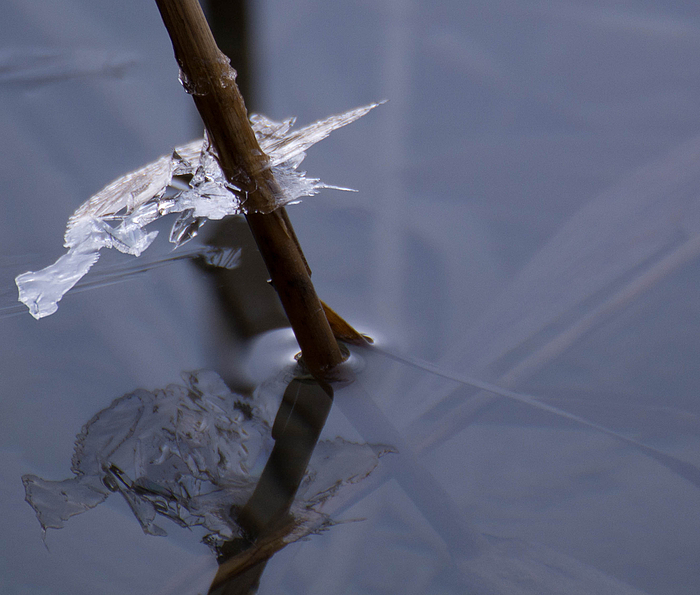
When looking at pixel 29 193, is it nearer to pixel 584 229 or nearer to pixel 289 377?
pixel 289 377

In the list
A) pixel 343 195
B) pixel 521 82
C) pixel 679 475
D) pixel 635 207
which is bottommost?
pixel 679 475

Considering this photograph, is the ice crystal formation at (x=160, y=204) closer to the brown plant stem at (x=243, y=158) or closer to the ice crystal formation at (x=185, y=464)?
the brown plant stem at (x=243, y=158)

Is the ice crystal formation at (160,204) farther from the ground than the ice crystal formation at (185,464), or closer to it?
farther from the ground

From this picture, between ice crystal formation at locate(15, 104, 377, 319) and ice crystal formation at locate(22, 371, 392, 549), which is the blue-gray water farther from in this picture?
ice crystal formation at locate(15, 104, 377, 319)

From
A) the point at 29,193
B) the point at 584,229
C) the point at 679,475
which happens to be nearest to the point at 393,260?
the point at 584,229

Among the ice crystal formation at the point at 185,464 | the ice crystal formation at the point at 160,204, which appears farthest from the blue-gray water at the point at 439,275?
the ice crystal formation at the point at 160,204

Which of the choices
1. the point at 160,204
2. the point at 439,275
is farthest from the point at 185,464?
the point at 439,275
